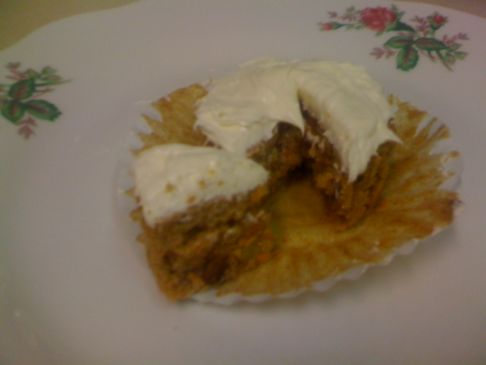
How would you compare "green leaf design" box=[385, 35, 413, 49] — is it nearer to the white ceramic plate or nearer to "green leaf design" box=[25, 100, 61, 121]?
the white ceramic plate

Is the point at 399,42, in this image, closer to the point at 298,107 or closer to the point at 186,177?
the point at 298,107

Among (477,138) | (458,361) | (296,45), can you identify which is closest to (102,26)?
(296,45)

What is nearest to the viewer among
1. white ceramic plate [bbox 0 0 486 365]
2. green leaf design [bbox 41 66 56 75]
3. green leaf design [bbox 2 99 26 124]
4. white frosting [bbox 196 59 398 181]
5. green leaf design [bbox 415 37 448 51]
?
white ceramic plate [bbox 0 0 486 365]

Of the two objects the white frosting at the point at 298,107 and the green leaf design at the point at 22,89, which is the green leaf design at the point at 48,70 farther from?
Answer: the white frosting at the point at 298,107

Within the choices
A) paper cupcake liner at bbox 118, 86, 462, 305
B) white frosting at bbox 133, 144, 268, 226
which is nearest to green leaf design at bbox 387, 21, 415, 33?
paper cupcake liner at bbox 118, 86, 462, 305

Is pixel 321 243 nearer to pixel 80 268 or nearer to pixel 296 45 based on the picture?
pixel 80 268

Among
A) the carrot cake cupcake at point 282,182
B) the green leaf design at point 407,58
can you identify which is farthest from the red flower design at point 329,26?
the carrot cake cupcake at point 282,182
